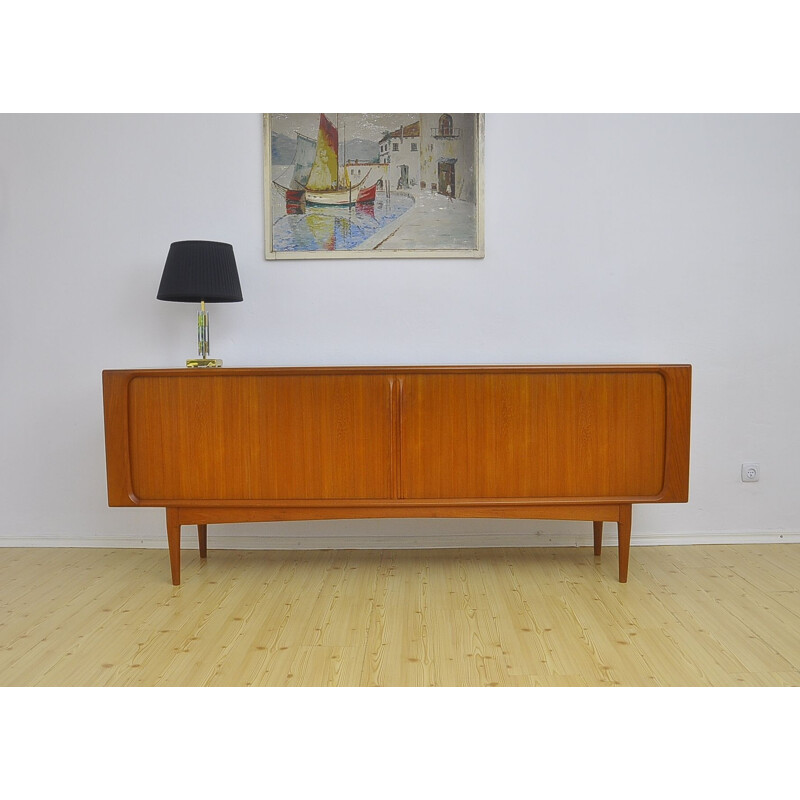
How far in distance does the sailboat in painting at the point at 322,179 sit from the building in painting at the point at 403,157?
11 cm

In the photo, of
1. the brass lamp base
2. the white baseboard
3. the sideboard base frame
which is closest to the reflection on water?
the brass lamp base

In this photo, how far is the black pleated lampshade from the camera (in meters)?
2.68

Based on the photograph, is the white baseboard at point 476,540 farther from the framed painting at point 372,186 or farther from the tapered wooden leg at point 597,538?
the framed painting at point 372,186

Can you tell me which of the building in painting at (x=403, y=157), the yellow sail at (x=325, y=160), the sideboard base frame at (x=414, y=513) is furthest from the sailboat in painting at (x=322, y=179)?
the sideboard base frame at (x=414, y=513)

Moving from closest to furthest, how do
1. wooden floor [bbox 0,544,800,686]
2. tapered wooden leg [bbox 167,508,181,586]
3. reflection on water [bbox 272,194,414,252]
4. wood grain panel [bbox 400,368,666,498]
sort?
wooden floor [bbox 0,544,800,686], wood grain panel [bbox 400,368,666,498], tapered wooden leg [bbox 167,508,181,586], reflection on water [bbox 272,194,414,252]

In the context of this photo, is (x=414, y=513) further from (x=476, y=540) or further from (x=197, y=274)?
(x=197, y=274)

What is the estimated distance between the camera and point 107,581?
8.71 ft

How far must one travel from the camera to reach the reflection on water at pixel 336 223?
3.03m

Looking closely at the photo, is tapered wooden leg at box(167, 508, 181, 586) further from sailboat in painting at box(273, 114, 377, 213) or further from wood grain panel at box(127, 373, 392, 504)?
sailboat in painting at box(273, 114, 377, 213)

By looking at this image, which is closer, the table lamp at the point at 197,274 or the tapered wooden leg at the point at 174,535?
the tapered wooden leg at the point at 174,535

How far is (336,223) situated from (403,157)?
41cm

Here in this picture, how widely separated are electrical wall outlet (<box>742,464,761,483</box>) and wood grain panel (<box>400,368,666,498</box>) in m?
0.87

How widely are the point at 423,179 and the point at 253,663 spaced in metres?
2.08

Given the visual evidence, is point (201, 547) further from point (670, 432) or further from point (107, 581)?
point (670, 432)
